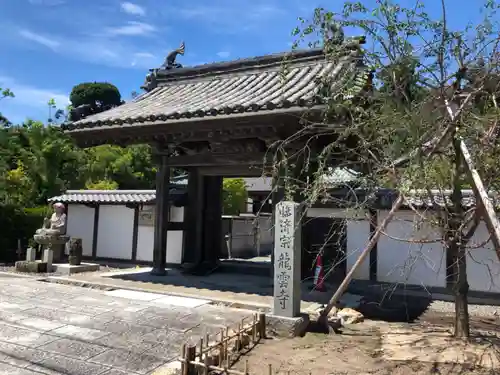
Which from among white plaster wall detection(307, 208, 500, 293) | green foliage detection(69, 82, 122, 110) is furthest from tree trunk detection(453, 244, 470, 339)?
green foliage detection(69, 82, 122, 110)

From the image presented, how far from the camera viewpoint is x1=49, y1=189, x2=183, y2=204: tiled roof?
46.0ft

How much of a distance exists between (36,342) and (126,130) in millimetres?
5346

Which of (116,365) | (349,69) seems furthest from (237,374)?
(349,69)

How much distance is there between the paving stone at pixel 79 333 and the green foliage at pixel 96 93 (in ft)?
191

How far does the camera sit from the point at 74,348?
218 inches

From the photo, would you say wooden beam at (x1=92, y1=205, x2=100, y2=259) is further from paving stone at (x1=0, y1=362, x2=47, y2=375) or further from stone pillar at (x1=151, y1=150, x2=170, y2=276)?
paving stone at (x1=0, y1=362, x2=47, y2=375)

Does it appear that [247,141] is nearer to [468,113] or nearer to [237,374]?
[468,113]

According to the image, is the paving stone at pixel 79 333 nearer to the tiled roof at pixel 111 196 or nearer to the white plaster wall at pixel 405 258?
the white plaster wall at pixel 405 258

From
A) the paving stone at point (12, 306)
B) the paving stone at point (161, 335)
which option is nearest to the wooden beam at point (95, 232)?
the paving stone at point (12, 306)

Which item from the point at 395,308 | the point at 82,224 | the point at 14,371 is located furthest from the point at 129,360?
the point at 82,224

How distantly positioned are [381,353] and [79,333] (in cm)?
437

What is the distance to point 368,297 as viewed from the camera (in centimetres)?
956

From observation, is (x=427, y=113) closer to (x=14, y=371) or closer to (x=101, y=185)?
(x=14, y=371)

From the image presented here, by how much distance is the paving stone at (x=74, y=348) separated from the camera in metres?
5.32
